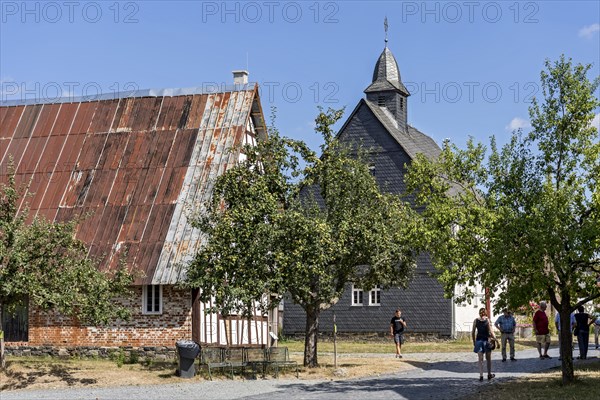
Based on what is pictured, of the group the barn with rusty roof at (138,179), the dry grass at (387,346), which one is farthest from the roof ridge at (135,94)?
the dry grass at (387,346)

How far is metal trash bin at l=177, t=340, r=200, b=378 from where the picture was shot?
2392 cm

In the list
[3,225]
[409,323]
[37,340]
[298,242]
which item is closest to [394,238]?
[298,242]

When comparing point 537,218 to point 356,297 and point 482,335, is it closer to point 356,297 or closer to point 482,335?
point 482,335

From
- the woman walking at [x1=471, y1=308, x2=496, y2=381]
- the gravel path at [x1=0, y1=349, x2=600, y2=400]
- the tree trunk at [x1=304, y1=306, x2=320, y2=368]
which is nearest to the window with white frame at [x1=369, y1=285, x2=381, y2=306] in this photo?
the tree trunk at [x1=304, y1=306, x2=320, y2=368]

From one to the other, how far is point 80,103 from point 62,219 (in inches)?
235

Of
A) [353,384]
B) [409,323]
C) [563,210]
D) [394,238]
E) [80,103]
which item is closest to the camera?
[563,210]

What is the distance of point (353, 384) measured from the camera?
21.9m

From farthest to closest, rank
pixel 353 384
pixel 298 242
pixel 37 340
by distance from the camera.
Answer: pixel 37 340 → pixel 298 242 → pixel 353 384

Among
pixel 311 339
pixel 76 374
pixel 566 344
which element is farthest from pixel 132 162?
pixel 566 344

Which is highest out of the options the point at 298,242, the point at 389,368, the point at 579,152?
the point at 579,152

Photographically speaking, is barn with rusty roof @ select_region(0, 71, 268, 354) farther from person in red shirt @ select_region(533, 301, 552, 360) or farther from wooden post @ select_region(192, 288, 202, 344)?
person in red shirt @ select_region(533, 301, 552, 360)

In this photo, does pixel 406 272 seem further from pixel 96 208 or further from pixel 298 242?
pixel 96 208

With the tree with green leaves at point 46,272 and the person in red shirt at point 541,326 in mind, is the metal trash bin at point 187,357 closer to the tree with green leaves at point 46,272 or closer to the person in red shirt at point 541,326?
the tree with green leaves at point 46,272

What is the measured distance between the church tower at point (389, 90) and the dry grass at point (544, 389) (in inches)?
1140
